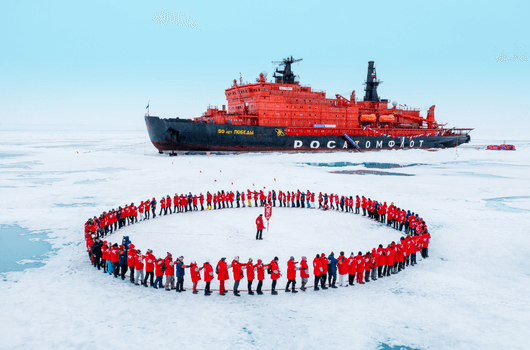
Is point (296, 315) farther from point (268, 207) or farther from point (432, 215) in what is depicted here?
point (432, 215)

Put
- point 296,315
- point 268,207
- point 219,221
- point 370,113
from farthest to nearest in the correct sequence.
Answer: point 370,113 → point 219,221 → point 268,207 → point 296,315

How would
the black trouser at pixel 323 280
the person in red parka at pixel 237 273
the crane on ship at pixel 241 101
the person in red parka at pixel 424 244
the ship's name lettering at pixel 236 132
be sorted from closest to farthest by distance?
the person in red parka at pixel 237 273 < the black trouser at pixel 323 280 < the person in red parka at pixel 424 244 < the ship's name lettering at pixel 236 132 < the crane on ship at pixel 241 101

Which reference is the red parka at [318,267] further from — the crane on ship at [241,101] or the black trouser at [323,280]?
the crane on ship at [241,101]

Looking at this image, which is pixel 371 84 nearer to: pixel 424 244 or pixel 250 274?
pixel 424 244

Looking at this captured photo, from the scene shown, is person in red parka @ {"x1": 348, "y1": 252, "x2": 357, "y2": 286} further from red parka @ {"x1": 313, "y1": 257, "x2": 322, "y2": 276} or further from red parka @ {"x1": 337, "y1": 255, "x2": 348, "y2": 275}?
red parka @ {"x1": 313, "y1": 257, "x2": 322, "y2": 276}

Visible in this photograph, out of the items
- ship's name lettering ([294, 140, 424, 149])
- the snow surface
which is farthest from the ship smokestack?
the snow surface

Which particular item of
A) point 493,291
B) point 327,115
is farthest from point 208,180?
point 327,115

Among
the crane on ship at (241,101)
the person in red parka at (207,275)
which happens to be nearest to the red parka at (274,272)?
the person in red parka at (207,275)

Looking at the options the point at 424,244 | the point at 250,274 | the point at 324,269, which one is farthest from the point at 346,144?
the point at 250,274
